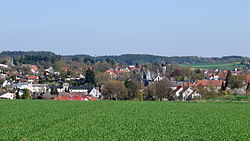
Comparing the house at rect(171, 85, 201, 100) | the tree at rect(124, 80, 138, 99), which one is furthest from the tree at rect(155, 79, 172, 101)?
the tree at rect(124, 80, 138, 99)

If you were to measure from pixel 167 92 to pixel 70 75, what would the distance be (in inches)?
2564

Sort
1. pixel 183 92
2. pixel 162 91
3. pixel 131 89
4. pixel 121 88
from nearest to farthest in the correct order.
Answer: pixel 162 91 → pixel 121 88 → pixel 131 89 → pixel 183 92

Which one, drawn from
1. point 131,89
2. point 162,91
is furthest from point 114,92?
point 162,91

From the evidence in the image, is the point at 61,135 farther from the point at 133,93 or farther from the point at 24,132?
the point at 133,93

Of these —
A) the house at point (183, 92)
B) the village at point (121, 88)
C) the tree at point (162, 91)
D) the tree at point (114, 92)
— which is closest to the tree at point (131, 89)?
the village at point (121, 88)

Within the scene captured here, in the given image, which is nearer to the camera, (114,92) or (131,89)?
(114,92)

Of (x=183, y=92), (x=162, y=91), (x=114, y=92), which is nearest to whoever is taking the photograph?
(x=162, y=91)

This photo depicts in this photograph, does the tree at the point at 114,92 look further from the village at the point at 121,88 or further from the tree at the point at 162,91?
the tree at the point at 162,91

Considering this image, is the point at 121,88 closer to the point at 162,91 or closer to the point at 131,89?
the point at 131,89

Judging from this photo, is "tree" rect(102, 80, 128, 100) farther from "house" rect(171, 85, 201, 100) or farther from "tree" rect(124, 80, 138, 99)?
"house" rect(171, 85, 201, 100)

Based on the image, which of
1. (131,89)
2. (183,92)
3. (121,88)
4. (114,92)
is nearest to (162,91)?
(121,88)

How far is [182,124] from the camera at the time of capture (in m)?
23.1

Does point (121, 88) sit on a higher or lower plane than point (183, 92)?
higher

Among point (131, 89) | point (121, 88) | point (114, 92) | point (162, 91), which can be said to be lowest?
point (114, 92)
